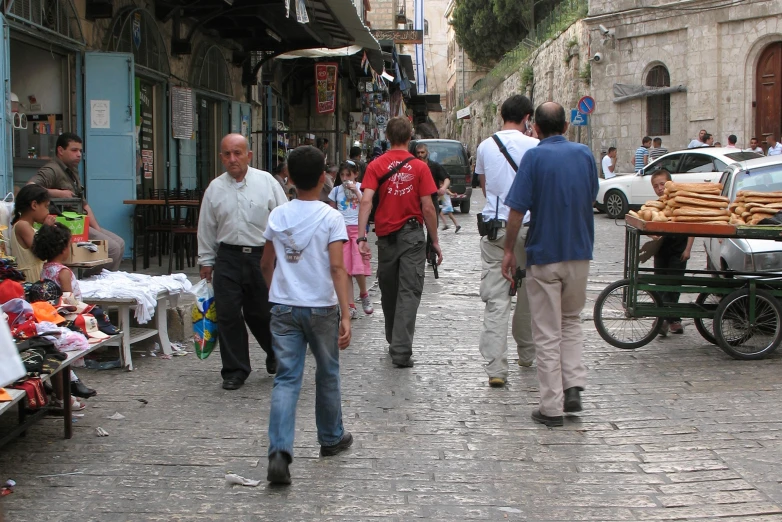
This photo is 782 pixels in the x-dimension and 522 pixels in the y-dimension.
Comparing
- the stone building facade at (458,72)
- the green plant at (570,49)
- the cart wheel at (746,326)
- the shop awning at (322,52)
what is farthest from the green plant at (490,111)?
the cart wheel at (746,326)

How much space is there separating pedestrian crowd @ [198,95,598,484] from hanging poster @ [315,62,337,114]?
1380 cm

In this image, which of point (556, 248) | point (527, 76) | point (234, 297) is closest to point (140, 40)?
point (234, 297)

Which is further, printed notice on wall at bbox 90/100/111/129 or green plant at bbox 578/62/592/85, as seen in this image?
green plant at bbox 578/62/592/85

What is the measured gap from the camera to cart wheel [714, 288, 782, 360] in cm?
700

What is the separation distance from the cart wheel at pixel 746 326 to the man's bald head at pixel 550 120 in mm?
2444

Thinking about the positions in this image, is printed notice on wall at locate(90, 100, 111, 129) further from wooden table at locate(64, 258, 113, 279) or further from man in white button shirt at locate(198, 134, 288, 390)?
man in white button shirt at locate(198, 134, 288, 390)

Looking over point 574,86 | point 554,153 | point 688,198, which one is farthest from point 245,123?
point 574,86

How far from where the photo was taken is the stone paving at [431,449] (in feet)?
13.3

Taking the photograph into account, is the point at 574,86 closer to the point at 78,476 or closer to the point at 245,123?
the point at 245,123

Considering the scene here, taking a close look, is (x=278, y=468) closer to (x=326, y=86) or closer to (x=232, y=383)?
(x=232, y=383)

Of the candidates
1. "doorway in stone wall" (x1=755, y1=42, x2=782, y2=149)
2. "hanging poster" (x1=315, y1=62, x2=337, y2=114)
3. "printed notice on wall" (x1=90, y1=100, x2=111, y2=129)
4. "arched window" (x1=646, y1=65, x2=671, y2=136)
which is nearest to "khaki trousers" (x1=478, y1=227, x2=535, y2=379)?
"printed notice on wall" (x1=90, y1=100, x2=111, y2=129)

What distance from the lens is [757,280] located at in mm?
7094

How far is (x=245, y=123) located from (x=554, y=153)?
12.4 metres

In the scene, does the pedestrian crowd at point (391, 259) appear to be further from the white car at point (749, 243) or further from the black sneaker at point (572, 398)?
the white car at point (749, 243)
